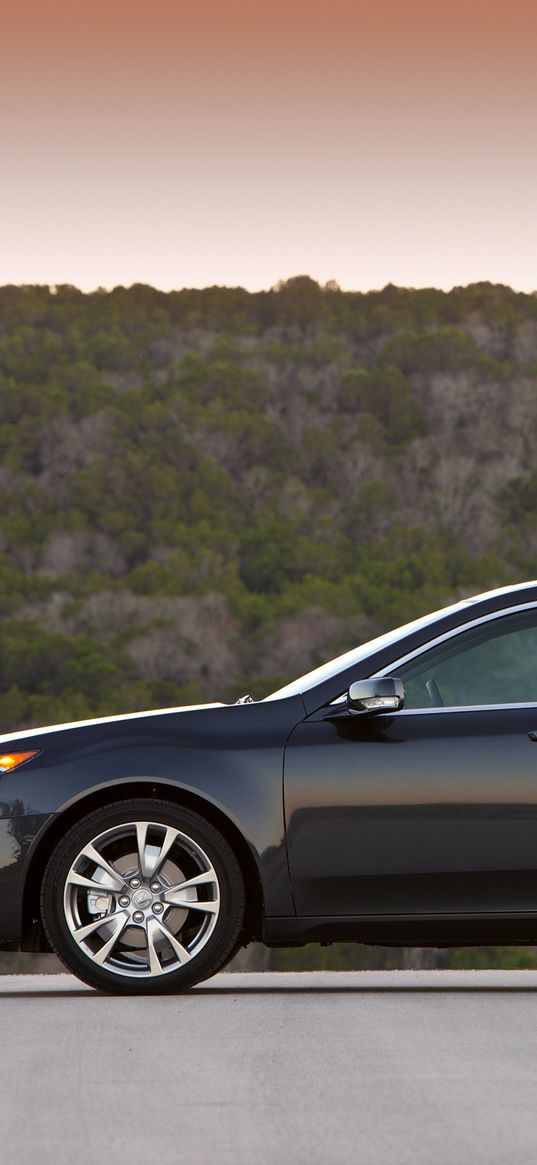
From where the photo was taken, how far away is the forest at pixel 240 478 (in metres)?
77.0

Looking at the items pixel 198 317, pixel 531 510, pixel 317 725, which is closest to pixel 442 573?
pixel 531 510

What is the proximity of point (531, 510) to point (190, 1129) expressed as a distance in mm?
86366

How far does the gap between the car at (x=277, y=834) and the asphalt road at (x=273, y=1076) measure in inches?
10.2

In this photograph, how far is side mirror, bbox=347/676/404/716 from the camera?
721 cm

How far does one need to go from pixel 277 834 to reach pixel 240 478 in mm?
89731

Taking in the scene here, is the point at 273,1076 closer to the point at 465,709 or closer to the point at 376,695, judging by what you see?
the point at 376,695

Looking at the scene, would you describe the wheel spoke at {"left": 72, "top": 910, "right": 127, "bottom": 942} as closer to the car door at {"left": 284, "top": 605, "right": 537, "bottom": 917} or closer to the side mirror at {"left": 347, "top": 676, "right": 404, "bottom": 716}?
the car door at {"left": 284, "top": 605, "right": 537, "bottom": 917}

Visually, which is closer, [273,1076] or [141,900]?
[273,1076]

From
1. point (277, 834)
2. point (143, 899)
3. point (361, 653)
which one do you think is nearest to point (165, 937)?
point (143, 899)

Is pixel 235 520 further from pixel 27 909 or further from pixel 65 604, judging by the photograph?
pixel 27 909

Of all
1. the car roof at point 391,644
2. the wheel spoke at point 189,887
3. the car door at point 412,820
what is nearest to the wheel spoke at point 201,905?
the wheel spoke at point 189,887

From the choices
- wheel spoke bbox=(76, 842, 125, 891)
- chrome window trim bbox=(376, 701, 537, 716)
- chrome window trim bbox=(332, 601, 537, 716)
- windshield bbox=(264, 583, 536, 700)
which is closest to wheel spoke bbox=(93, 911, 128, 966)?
wheel spoke bbox=(76, 842, 125, 891)

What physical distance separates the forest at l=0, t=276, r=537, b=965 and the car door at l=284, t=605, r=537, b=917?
5974 cm

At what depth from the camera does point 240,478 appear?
317 feet
